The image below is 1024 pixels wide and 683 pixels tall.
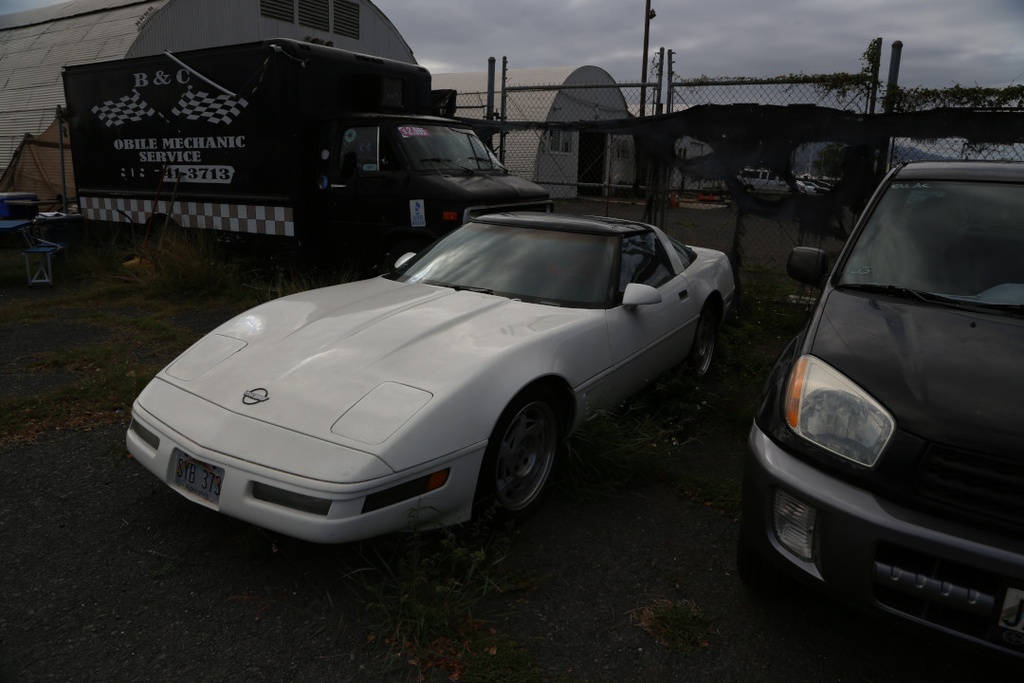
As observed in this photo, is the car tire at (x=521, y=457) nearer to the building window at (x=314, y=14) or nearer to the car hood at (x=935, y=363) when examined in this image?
the car hood at (x=935, y=363)

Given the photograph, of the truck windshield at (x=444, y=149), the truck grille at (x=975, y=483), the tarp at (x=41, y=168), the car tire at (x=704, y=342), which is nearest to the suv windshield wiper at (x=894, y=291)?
the truck grille at (x=975, y=483)

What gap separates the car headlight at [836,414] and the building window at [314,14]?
17798 millimetres

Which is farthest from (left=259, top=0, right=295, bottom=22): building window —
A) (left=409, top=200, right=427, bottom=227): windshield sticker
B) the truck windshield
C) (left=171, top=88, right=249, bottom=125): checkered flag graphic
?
(left=409, top=200, right=427, bottom=227): windshield sticker

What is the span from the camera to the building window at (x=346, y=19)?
18.2 metres

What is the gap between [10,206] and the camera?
10555 millimetres

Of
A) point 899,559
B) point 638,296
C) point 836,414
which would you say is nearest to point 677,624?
point 899,559

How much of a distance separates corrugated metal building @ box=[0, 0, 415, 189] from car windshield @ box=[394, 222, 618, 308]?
12.8 m

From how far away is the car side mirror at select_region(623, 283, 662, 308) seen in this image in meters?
3.66

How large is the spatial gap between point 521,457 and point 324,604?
99 centimetres

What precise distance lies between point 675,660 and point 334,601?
1180 millimetres

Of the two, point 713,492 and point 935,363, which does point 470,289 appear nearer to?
point 713,492

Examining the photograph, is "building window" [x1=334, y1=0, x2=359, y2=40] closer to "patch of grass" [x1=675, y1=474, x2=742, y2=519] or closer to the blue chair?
the blue chair

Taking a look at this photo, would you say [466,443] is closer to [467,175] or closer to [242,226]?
[467,175]

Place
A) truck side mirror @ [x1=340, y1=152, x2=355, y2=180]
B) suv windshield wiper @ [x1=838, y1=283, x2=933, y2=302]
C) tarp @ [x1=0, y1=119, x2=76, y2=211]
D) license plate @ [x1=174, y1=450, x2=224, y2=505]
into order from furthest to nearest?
tarp @ [x1=0, y1=119, x2=76, y2=211] < truck side mirror @ [x1=340, y1=152, x2=355, y2=180] < suv windshield wiper @ [x1=838, y1=283, x2=933, y2=302] < license plate @ [x1=174, y1=450, x2=224, y2=505]
